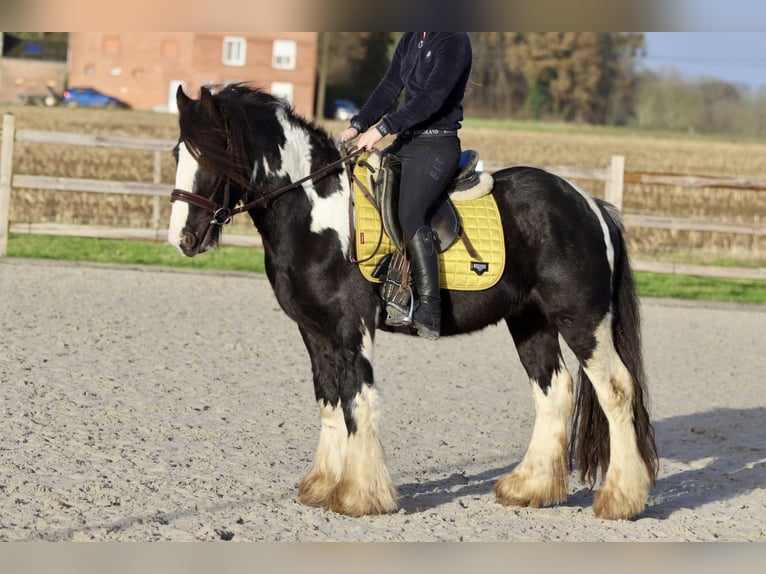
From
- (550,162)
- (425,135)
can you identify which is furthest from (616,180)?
(550,162)

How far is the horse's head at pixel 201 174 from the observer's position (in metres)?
5.25

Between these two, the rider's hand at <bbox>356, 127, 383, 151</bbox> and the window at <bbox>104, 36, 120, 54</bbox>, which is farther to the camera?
the window at <bbox>104, 36, 120, 54</bbox>

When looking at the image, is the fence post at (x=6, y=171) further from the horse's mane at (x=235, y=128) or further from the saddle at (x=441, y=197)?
the saddle at (x=441, y=197)

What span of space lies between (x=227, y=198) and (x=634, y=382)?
2.37 metres

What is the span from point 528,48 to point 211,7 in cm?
7154

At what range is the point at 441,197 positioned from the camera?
19.0 ft

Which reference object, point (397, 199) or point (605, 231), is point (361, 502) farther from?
point (605, 231)

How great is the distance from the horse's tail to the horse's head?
7.02 feet

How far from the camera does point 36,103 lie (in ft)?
239

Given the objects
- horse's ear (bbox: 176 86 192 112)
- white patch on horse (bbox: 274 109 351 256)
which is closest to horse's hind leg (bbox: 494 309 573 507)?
white patch on horse (bbox: 274 109 351 256)

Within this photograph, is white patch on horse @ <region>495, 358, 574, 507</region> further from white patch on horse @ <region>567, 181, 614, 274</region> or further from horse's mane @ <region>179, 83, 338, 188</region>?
horse's mane @ <region>179, 83, 338, 188</region>

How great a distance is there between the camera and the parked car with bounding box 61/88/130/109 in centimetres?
7131

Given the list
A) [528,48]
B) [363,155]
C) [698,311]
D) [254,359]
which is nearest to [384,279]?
[363,155]

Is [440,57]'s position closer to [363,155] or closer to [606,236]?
[363,155]
